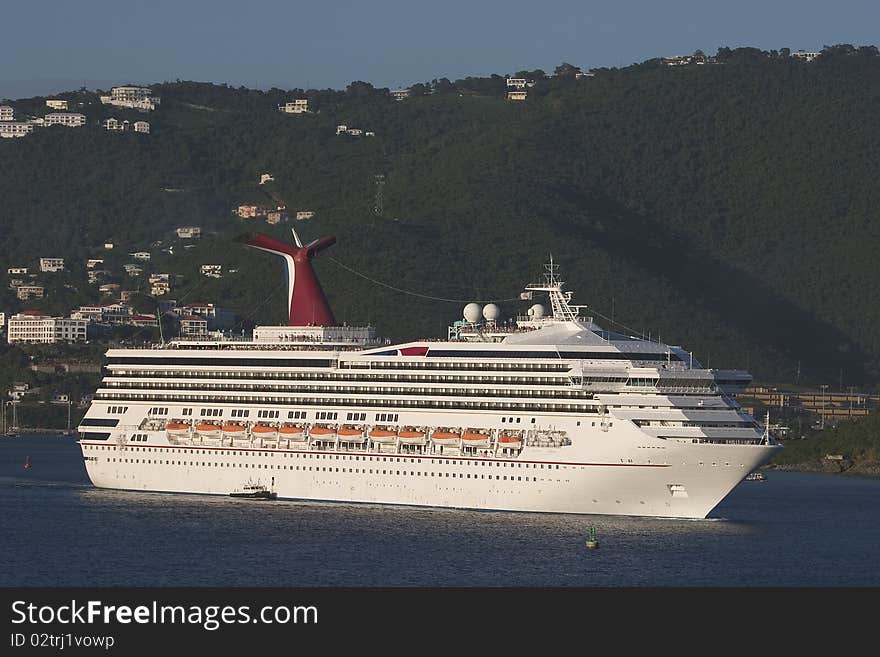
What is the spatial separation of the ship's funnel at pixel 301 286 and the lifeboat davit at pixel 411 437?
10842 mm

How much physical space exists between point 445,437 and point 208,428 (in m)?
11.2

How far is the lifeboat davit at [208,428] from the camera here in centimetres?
7881

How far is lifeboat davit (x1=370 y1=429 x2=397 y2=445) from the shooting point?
73.9 metres

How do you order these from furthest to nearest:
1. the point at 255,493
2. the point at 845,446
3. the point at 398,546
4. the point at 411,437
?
the point at 845,446 < the point at 255,493 < the point at 411,437 < the point at 398,546

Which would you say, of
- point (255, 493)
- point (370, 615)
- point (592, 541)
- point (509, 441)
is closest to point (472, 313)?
point (509, 441)

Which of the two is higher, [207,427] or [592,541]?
[207,427]

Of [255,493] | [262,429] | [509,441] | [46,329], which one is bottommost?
[46,329]

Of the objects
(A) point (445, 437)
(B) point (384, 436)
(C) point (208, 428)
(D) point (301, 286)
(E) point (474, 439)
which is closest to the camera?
(E) point (474, 439)

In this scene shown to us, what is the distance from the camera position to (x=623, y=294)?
18550cm

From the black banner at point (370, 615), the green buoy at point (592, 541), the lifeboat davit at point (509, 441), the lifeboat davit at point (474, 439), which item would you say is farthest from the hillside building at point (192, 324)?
the black banner at point (370, 615)

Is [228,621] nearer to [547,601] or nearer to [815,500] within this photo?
[547,601]

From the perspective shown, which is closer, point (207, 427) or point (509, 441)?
point (509, 441)

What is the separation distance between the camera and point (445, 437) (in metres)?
72.5

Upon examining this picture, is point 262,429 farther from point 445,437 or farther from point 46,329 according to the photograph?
point 46,329
